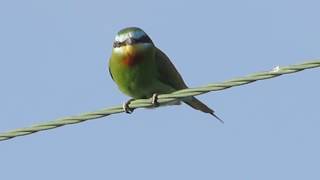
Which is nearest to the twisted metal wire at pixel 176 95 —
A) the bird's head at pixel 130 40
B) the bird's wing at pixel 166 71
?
the bird's head at pixel 130 40

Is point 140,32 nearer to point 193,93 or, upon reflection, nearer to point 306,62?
point 193,93

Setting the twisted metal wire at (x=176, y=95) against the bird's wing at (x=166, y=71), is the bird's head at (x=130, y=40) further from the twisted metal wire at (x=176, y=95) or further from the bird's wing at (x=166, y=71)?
the twisted metal wire at (x=176, y=95)

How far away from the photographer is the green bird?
817cm

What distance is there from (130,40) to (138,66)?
0.76 feet

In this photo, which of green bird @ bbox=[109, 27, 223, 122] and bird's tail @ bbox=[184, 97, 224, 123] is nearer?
green bird @ bbox=[109, 27, 223, 122]

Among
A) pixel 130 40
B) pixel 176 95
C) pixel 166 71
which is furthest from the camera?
pixel 166 71

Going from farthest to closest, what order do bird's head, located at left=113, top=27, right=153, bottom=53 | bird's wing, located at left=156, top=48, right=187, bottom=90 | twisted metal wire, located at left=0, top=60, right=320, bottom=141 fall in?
bird's wing, located at left=156, top=48, right=187, bottom=90 → bird's head, located at left=113, top=27, right=153, bottom=53 → twisted metal wire, located at left=0, top=60, right=320, bottom=141

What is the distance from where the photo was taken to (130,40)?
8.14 m

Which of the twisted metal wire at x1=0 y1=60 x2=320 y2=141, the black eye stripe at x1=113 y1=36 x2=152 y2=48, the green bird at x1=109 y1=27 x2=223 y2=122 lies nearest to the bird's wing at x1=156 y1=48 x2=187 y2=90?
the green bird at x1=109 y1=27 x2=223 y2=122

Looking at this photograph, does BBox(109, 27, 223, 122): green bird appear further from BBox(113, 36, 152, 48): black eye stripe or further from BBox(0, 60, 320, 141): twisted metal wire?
BBox(0, 60, 320, 141): twisted metal wire

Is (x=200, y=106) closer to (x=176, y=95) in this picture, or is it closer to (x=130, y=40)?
(x=130, y=40)

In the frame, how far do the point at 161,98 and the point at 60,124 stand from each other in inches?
26.6

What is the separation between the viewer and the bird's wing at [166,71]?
8438mm

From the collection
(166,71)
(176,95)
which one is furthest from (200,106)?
(176,95)
